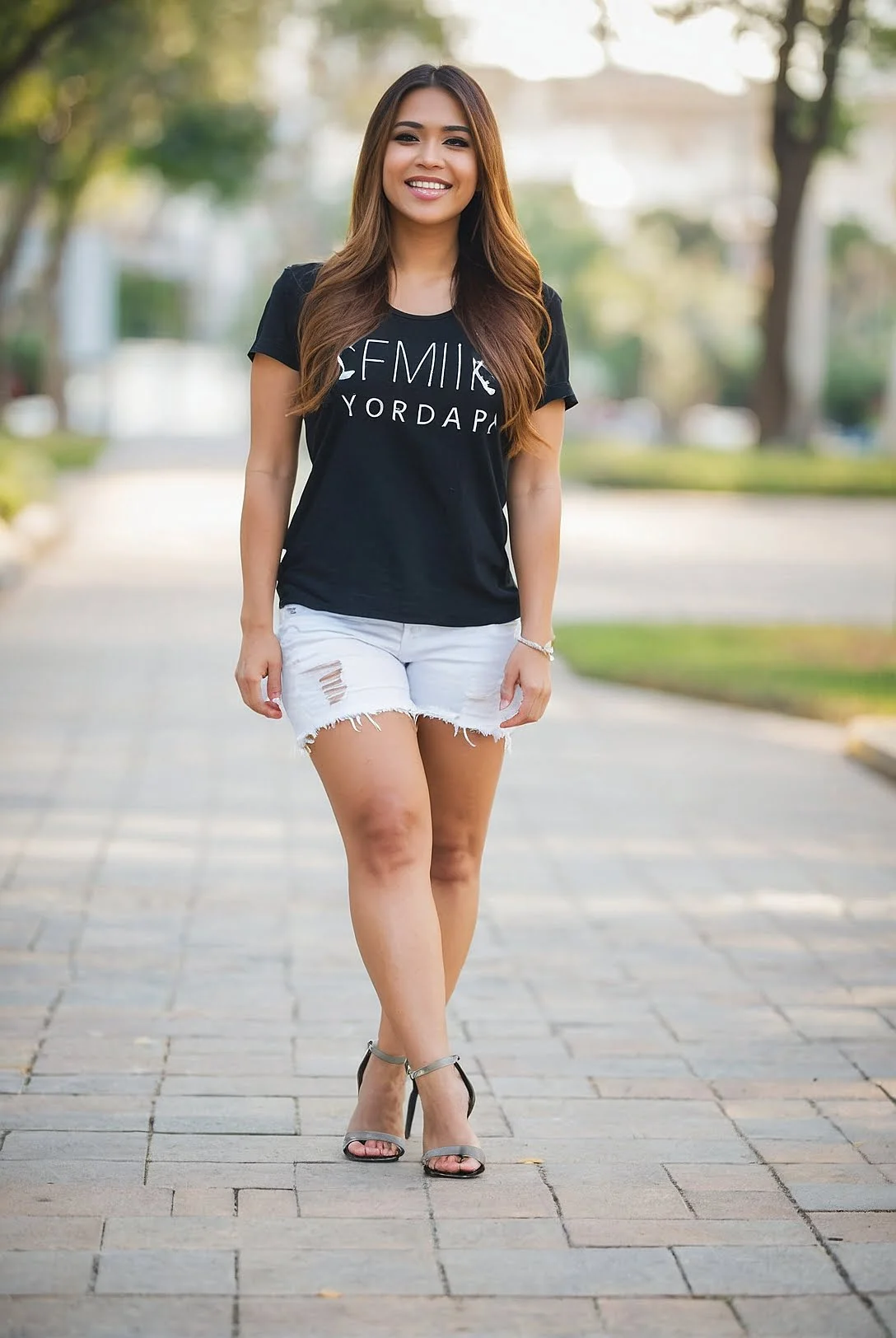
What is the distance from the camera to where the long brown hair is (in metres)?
3.61

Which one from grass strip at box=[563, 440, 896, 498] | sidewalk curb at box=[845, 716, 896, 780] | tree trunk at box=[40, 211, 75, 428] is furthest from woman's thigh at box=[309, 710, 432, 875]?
tree trunk at box=[40, 211, 75, 428]

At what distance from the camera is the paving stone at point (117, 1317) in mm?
2963

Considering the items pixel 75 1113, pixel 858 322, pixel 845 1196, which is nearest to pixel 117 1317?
pixel 75 1113

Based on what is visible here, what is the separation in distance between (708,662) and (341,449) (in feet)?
25.3

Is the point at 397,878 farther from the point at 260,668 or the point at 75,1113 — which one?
the point at 75,1113

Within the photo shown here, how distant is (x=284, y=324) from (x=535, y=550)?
0.64m

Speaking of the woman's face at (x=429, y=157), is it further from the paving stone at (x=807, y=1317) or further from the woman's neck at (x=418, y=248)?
the paving stone at (x=807, y=1317)

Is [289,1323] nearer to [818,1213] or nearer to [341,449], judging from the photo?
[818,1213]

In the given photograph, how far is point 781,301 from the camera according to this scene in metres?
28.5

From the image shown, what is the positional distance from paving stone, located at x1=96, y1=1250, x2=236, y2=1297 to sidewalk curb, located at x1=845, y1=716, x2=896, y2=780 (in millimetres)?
5532

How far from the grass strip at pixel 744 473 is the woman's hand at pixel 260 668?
22950 millimetres

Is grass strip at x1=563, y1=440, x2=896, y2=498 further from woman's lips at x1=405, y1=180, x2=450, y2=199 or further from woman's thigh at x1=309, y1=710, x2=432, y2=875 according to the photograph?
woman's thigh at x1=309, y1=710, x2=432, y2=875

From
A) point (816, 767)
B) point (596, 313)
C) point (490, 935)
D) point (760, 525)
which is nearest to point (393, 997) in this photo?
point (490, 935)

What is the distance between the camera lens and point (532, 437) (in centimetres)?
377
